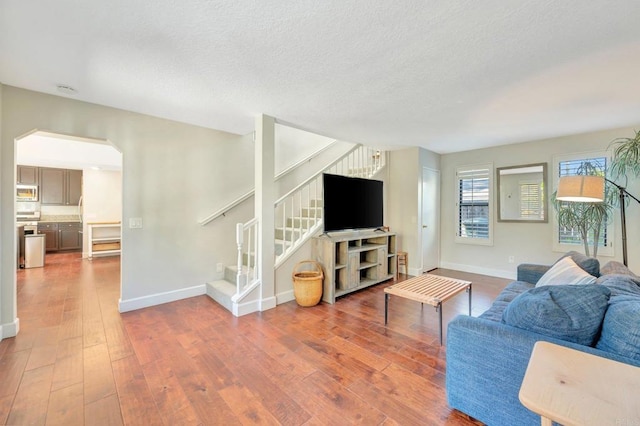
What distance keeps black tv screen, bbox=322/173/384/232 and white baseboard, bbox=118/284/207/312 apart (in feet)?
6.52

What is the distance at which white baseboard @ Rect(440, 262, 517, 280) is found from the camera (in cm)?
475

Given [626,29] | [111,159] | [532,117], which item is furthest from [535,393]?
[111,159]

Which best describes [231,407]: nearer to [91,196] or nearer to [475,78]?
[475,78]

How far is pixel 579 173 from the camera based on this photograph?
12.5 ft

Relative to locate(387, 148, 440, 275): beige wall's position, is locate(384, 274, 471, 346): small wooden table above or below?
below

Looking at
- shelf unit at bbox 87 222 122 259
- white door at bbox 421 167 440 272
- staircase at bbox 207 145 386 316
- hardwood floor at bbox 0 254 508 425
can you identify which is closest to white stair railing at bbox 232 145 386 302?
staircase at bbox 207 145 386 316

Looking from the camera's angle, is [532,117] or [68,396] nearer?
[68,396]

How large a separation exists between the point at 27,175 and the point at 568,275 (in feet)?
33.0

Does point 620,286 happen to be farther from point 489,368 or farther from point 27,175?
point 27,175

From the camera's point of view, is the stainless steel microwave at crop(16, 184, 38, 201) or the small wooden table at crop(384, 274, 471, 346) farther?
the stainless steel microwave at crop(16, 184, 38, 201)

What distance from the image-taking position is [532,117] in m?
3.32

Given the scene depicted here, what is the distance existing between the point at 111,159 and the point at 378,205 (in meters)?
5.89

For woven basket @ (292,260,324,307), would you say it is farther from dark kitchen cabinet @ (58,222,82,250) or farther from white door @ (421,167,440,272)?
dark kitchen cabinet @ (58,222,82,250)

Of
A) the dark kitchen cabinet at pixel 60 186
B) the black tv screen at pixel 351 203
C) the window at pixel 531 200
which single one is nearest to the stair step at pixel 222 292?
the black tv screen at pixel 351 203
